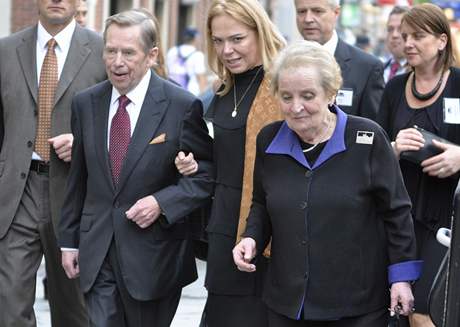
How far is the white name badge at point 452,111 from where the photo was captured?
6.64 meters

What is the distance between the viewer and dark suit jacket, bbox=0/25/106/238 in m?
7.05

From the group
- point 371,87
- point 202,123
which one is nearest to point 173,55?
point 371,87

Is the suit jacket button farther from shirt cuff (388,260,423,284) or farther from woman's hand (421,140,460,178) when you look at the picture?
woman's hand (421,140,460,178)

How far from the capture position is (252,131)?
6.05 metres

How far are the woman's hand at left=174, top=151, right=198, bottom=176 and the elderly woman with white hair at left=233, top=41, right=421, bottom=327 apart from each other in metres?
0.80

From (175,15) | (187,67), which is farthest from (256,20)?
(175,15)

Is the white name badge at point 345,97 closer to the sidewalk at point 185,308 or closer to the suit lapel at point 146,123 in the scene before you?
the suit lapel at point 146,123

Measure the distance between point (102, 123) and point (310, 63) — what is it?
1.49 metres

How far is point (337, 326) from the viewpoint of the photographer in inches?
211

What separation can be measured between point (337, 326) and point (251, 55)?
1.50 m

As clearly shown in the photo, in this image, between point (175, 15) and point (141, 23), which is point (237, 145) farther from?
point (175, 15)

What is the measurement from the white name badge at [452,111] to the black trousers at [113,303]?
5.94 ft

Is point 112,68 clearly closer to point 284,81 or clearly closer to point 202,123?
point 202,123

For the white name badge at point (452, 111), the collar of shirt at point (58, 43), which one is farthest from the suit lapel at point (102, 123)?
the white name badge at point (452, 111)
